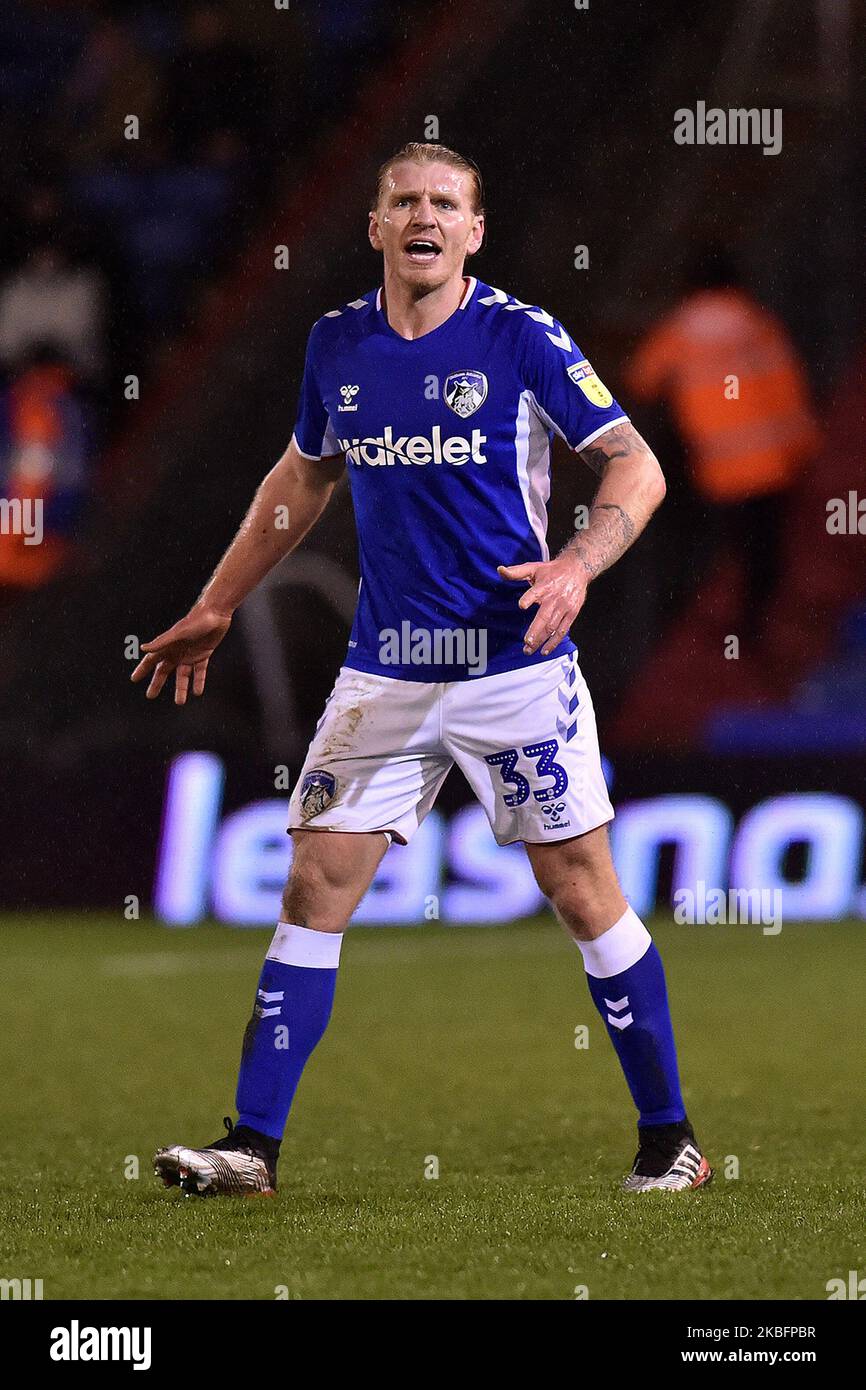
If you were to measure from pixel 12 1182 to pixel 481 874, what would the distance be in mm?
4626

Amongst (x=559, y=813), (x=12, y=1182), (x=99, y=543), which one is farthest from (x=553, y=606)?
(x=99, y=543)

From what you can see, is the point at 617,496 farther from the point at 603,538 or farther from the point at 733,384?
the point at 733,384

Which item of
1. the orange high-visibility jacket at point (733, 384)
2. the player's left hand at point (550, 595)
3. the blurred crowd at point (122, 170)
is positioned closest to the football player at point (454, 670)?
the player's left hand at point (550, 595)

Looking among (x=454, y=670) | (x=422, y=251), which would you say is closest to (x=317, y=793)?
(x=454, y=670)

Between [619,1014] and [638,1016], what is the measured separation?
35mm

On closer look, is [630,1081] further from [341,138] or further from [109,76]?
[109,76]

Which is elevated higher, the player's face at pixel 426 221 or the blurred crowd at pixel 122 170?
the blurred crowd at pixel 122 170

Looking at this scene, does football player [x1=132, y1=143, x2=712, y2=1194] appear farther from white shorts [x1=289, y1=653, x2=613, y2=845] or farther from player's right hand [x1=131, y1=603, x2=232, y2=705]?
player's right hand [x1=131, y1=603, x2=232, y2=705]

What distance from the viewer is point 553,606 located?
3.46 metres

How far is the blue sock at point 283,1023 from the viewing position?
3776mm

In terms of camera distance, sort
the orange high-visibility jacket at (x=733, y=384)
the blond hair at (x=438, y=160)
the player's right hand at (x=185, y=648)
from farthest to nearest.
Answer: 1. the orange high-visibility jacket at (x=733, y=384)
2. the player's right hand at (x=185, y=648)
3. the blond hair at (x=438, y=160)

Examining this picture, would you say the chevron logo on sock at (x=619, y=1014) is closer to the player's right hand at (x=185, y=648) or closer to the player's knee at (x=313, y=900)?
the player's knee at (x=313, y=900)

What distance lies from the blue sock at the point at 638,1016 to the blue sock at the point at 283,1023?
50 centimetres

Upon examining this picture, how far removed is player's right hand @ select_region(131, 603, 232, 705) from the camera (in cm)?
405
